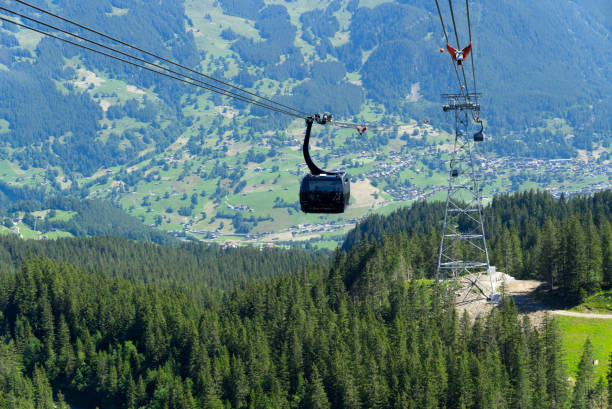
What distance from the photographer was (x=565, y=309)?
113 metres

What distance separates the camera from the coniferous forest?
325 feet

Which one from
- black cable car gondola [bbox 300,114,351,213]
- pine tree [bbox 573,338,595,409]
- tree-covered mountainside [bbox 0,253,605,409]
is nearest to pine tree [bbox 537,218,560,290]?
tree-covered mountainside [bbox 0,253,605,409]

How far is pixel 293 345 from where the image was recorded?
127688 mm

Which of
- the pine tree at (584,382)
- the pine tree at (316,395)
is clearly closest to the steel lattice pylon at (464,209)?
the pine tree at (584,382)

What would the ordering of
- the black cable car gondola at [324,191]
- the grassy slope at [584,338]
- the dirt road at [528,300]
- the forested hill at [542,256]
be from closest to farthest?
the black cable car gondola at [324,191] → the grassy slope at [584,338] → the dirt road at [528,300] → the forested hill at [542,256]

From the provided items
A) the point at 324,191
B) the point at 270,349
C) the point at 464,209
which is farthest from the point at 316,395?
the point at 324,191

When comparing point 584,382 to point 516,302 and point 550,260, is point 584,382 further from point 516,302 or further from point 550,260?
point 550,260

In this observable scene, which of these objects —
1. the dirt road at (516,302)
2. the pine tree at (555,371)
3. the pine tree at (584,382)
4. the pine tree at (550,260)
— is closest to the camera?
the pine tree at (584,382)

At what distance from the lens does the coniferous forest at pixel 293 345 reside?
9894cm

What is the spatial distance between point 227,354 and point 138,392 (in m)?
24.7

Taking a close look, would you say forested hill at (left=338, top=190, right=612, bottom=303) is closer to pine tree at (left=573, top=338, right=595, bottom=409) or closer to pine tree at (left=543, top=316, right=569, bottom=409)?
pine tree at (left=543, top=316, right=569, bottom=409)

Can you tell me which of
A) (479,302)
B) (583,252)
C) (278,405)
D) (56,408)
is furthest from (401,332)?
(56,408)

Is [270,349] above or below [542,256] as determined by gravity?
below

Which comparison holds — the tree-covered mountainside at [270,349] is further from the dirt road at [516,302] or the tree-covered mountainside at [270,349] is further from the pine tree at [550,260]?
the pine tree at [550,260]
